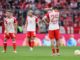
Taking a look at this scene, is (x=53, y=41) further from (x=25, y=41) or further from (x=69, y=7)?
(x=69, y=7)

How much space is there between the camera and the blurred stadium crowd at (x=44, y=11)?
1173 inches

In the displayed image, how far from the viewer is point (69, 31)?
29734 millimetres

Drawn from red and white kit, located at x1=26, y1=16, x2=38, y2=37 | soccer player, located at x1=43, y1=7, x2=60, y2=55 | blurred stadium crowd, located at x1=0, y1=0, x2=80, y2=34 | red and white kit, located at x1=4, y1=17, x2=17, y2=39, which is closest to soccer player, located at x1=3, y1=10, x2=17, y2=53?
red and white kit, located at x1=4, y1=17, x2=17, y2=39

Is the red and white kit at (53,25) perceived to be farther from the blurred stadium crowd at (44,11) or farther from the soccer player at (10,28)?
the blurred stadium crowd at (44,11)

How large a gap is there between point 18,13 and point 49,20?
10850 mm

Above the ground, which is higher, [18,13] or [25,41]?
[18,13]

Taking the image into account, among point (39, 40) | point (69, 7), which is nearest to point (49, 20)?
point (39, 40)

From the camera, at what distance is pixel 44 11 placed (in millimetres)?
30875

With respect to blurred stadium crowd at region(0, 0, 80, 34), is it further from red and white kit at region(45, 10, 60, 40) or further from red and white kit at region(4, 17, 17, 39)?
red and white kit at region(45, 10, 60, 40)

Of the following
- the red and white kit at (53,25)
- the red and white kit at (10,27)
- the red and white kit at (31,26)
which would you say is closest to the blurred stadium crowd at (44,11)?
the red and white kit at (31,26)

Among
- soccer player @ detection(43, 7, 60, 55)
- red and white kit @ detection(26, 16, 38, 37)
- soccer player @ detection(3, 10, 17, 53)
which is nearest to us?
soccer player @ detection(43, 7, 60, 55)

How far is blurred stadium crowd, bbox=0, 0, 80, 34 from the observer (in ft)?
97.8

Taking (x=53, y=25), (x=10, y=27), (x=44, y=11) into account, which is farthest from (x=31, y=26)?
(x=53, y=25)

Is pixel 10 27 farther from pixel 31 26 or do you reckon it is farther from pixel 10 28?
pixel 31 26
